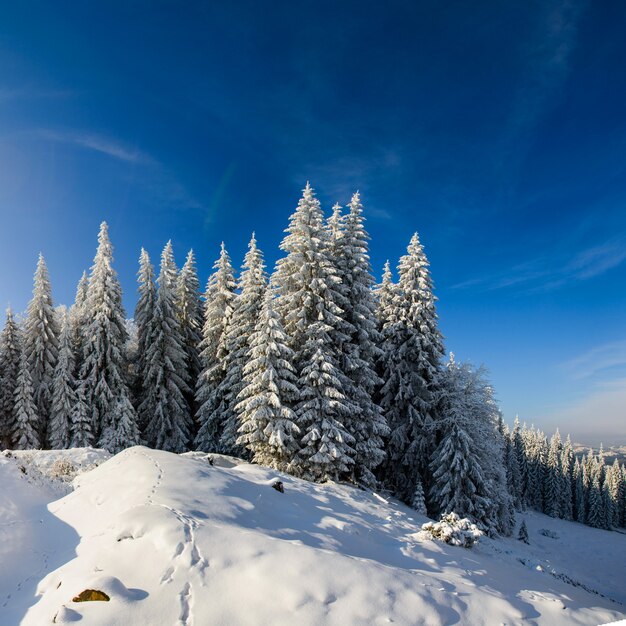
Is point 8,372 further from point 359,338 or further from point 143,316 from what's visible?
point 359,338

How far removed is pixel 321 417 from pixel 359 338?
17.4ft

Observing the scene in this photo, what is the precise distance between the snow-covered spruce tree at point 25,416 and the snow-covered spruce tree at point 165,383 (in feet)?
23.0

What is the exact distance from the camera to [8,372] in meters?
28.5

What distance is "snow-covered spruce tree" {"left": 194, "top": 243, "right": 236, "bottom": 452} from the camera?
27.2 meters

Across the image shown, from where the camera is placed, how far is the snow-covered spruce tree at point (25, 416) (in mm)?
26469

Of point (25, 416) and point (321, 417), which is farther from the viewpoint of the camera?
point (25, 416)

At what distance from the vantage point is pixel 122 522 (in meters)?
7.18

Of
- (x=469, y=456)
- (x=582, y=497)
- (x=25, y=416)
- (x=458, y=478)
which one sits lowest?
(x=582, y=497)

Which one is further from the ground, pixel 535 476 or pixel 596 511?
pixel 535 476

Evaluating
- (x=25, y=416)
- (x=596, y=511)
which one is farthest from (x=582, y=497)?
(x=25, y=416)

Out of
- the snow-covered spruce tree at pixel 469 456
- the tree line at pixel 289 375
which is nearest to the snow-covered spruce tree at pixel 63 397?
the tree line at pixel 289 375

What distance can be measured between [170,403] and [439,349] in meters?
20.1

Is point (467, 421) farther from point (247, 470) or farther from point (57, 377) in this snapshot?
point (57, 377)

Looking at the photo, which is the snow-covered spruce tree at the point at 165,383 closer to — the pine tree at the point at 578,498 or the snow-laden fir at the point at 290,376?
the snow-laden fir at the point at 290,376
